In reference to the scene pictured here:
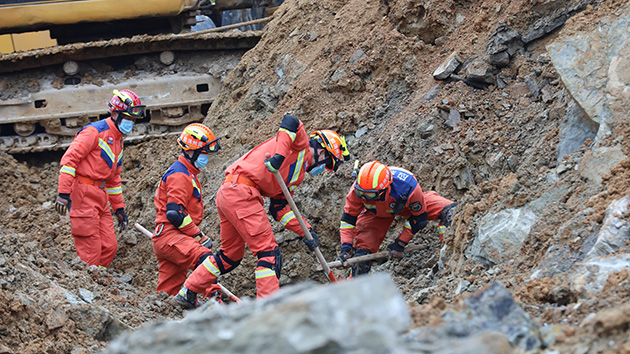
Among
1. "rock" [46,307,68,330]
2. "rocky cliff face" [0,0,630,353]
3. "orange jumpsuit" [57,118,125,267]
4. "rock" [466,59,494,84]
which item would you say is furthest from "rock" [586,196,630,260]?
"orange jumpsuit" [57,118,125,267]

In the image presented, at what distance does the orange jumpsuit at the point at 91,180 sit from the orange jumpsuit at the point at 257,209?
197 centimetres

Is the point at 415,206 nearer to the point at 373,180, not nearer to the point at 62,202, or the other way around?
the point at 373,180

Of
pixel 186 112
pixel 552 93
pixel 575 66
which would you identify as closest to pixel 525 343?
pixel 575 66

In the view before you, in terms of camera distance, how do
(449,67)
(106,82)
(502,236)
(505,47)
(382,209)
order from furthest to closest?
1. (106,82)
2. (449,67)
3. (505,47)
4. (382,209)
5. (502,236)

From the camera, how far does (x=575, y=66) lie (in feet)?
18.9

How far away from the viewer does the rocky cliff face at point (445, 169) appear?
367 centimetres

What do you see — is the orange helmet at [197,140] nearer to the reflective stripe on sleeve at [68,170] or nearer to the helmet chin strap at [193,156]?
the helmet chin strap at [193,156]

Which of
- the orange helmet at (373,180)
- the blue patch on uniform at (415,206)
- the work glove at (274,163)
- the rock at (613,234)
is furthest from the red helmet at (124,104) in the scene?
the rock at (613,234)

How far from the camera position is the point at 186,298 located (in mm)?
6578

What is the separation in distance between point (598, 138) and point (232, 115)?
19.9 feet

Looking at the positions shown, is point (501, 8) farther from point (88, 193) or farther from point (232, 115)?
point (88, 193)

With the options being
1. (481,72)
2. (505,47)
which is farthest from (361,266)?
(505,47)

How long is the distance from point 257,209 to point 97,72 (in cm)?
704

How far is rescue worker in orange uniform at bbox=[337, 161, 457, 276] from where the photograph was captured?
6547 mm
